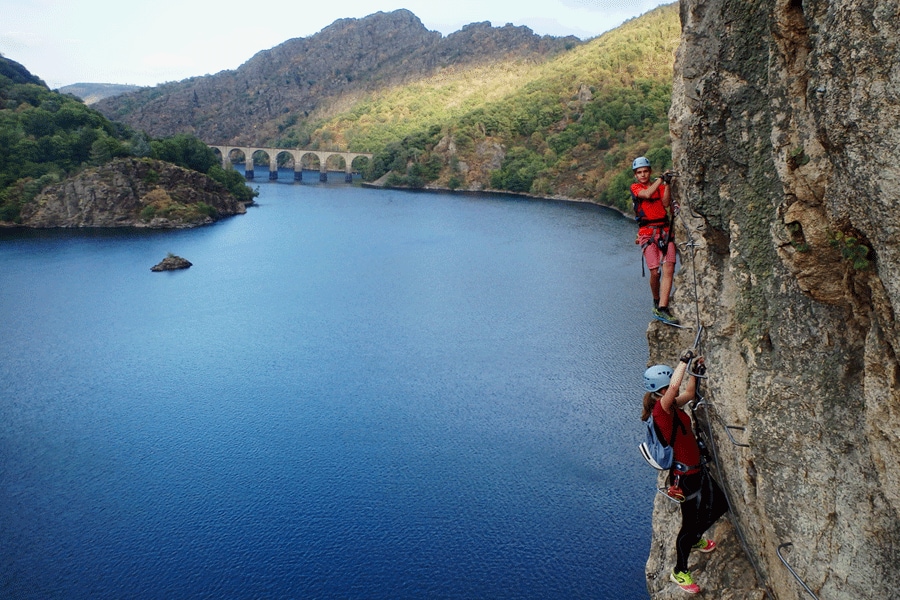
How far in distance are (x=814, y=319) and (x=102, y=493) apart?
18.8m

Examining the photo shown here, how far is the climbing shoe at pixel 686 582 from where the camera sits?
7.79 metres

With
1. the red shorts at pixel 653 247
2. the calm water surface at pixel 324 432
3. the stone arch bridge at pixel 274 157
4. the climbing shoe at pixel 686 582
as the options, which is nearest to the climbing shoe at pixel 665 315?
the red shorts at pixel 653 247

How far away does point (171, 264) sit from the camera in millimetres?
45500

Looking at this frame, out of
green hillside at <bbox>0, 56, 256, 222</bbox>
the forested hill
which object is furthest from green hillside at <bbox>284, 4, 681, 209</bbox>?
green hillside at <bbox>0, 56, 256, 222</bbox>

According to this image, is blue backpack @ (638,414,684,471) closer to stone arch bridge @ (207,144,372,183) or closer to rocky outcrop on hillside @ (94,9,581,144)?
stone arch bridge @ (207,144,372,183)

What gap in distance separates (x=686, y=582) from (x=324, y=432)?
53.1 ft

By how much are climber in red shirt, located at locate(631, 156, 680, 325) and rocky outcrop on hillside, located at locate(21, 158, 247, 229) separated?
201ft

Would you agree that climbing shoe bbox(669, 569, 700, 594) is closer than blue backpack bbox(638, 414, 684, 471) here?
No

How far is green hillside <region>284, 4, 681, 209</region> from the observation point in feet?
282

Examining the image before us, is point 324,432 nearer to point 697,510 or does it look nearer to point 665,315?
point 665,315

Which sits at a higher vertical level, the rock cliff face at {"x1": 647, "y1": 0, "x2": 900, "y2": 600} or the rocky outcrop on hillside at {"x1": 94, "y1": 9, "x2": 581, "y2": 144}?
the rocky outcrop on hillside at {"x1": 94, "y1": 9, "x2": 581, "y2": 144}

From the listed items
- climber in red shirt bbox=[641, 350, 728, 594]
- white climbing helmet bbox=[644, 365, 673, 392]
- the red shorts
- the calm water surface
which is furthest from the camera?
the calm water surface

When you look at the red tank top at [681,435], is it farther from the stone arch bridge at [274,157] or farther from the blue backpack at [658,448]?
the stone arch bridge at [274,157]

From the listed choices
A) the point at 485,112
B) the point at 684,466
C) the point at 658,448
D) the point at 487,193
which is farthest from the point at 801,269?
the point at 485,112
